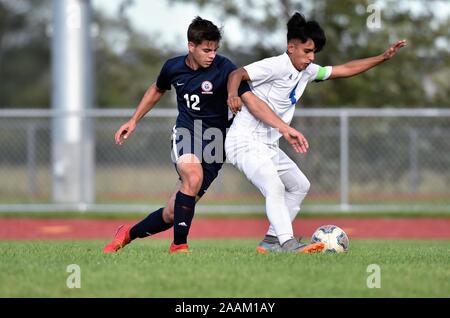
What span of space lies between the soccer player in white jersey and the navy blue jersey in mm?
192

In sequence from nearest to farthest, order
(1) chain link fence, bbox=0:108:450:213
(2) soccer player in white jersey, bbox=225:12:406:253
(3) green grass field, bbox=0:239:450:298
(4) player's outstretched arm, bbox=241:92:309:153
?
(3) green grass field, bbox=0:239:450:298 < (4) player's outstretched arm, bbox=241:92:309:153 < (2) soccer player in white jersey, bbox=225:12:406:253 < (1) chain link fence, bbox=0:108:450:213

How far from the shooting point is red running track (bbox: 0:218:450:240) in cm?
1552

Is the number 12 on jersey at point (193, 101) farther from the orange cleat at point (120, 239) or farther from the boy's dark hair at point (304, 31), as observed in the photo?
the orange cleat at point (120, 239)

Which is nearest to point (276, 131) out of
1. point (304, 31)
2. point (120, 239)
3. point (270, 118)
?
point (270, 118)

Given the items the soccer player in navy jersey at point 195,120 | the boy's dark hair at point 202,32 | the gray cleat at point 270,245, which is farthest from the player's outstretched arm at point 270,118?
the gray cleat at point 270,245

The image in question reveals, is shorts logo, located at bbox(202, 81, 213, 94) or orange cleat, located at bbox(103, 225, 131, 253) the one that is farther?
orange cleat, located at bbox(103, 225, 131, 253)

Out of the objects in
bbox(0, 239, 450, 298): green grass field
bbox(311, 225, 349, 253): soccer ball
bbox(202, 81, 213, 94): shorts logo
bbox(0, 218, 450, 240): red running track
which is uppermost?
bbox(202, 81, 213, 94): shorts logo

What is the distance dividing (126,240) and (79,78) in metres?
11.5

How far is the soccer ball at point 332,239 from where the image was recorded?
8.31 m

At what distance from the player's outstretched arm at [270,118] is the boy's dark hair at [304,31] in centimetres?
65

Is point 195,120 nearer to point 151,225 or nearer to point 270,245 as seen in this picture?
point 151,225

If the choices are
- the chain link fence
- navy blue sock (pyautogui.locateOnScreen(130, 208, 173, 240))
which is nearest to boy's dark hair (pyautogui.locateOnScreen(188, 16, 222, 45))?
navy blue sock (pyautogui.locateOnScreen(130, 208, 173, 240))

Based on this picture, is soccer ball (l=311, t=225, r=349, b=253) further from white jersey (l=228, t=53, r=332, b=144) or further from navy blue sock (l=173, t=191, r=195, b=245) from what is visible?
navy blue sock (l=173, t=191, r=195, b=245)
